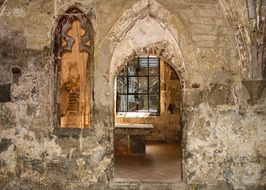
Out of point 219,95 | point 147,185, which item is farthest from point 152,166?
point 219,95

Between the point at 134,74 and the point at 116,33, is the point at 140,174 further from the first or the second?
the point at 134,74

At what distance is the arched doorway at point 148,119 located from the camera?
7159 millimetres

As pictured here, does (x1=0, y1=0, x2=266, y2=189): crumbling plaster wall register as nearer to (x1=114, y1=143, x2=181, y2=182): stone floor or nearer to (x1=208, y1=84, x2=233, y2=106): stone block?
(x1=208, y1=84, x2=233, y2=106): stone block

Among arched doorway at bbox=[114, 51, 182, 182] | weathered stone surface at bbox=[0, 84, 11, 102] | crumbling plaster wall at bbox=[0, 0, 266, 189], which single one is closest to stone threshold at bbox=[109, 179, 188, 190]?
crumbling plaster wall at bbox=[0, 0, 266, 189]

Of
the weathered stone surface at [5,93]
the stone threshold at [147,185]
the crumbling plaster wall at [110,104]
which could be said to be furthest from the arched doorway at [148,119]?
the weathered stone surface at [5,93]

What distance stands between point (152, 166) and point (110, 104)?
6.37ft

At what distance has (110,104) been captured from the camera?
5.48 meters

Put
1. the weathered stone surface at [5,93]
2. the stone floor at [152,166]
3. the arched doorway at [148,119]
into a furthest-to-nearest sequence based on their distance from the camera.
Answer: the arched doorway at [148,119]
the stone floor at [152,166]
the weathered stone surface at [5,93]

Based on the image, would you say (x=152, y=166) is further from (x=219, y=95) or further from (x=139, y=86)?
(x=139, y=86)

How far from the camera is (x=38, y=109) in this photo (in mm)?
5461

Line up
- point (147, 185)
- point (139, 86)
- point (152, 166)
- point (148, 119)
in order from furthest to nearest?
point (139, 86) → point (148, 119) → point (152, 166) → point (147, 185)

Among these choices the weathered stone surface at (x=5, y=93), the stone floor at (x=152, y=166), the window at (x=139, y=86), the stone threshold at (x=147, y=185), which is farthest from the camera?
the window at (x=139, y=86)

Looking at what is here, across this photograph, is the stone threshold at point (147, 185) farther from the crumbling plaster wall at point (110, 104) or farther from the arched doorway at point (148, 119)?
the arched doorway at point (148, 119)

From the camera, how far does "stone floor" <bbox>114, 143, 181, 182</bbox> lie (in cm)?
576
